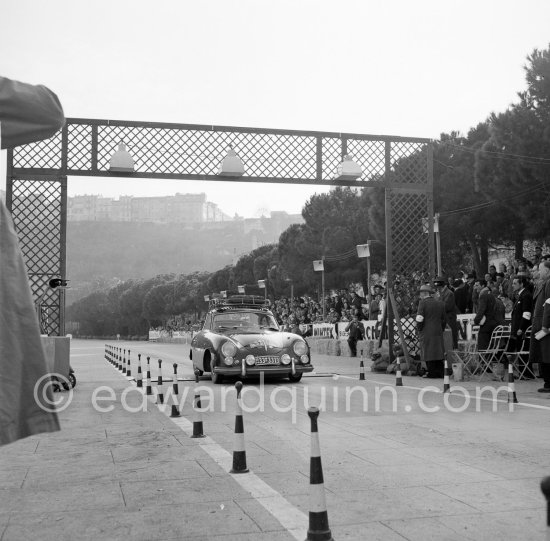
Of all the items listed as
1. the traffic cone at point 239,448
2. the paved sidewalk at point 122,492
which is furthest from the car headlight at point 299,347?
the traffic cone at point 239,448

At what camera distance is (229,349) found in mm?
14891

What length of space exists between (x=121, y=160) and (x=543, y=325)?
31.4ft

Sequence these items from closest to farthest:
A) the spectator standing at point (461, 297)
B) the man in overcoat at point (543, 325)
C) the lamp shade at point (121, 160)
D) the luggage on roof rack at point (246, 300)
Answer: the man in overcoat at point (543, 325), the lamp shade at point (121, 160), the luggage on roof rack at point (246, 300), the spectator standing at point (461, 297)

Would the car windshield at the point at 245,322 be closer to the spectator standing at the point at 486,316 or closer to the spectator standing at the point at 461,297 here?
the spectator standing at the point at 486,316

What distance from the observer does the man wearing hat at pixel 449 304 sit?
17.3m

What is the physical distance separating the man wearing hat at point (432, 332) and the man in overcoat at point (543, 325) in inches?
128

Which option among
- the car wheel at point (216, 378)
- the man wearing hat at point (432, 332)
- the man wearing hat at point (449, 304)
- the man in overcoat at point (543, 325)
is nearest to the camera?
the man in overcoat at point (543, 325)

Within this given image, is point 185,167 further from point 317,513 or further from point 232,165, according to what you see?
point 317,513

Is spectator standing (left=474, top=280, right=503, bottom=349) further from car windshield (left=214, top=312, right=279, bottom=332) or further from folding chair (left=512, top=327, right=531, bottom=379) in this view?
car windshield (left=214, top=312, right=279, bottom=332)

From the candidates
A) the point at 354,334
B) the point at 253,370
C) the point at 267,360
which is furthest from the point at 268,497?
the point at 354,334

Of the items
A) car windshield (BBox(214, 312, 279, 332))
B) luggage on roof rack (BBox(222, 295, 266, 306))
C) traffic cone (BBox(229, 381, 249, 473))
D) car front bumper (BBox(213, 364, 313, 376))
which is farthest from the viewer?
luggage on roof rack (BBox(222, 295, 266, 306))

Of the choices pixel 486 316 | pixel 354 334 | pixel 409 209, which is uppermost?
pixel 409 209

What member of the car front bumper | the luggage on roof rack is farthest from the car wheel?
the luggage on roof rack

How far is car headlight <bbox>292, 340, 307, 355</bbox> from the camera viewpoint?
15156mm
